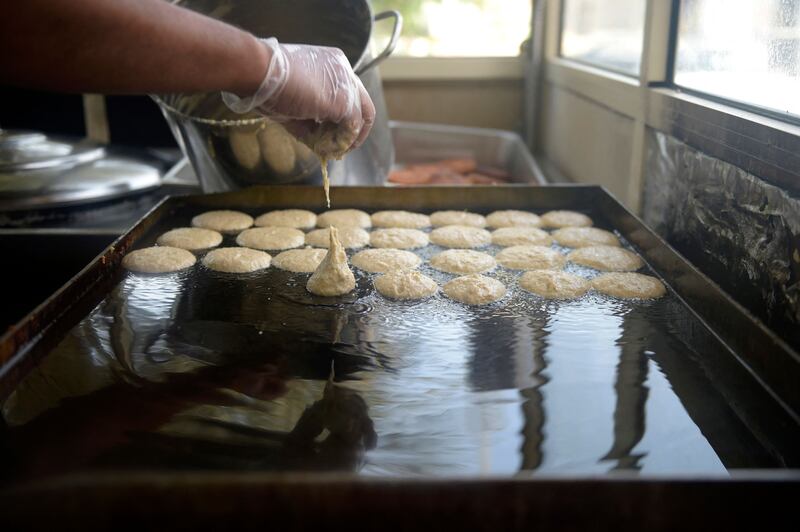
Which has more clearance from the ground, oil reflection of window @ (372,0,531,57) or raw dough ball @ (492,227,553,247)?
oil reflection of window @ (372,0,531,57)

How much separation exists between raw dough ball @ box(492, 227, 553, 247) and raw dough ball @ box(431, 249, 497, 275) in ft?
0.45

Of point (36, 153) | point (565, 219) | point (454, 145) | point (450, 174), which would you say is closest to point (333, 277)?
point (565, 219)

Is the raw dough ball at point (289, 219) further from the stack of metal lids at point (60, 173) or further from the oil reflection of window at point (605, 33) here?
the oil reflection of window at point (605, 33)

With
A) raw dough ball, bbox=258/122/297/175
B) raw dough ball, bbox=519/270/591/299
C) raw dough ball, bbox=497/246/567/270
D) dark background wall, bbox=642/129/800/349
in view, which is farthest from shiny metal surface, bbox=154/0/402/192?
dark background wall, bbox=642/129/800/349

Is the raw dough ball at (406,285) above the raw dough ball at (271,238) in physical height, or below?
below

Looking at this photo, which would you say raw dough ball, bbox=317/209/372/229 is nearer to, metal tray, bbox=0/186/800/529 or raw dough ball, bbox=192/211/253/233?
raw dough ball, bbox=192/211/253/233

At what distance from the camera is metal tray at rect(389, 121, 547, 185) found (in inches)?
128

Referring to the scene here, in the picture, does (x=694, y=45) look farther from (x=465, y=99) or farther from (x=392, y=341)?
(x=465, y=99)

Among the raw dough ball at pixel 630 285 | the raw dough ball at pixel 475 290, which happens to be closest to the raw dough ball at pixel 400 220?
the raw dough ball at pixel 475 290

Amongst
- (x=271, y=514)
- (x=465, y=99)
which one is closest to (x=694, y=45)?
(x=271, y=514)

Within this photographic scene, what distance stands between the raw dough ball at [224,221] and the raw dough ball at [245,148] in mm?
160

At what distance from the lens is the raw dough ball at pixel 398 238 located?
6.64 ft

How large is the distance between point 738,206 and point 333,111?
90cm

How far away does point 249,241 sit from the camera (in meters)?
2.03
